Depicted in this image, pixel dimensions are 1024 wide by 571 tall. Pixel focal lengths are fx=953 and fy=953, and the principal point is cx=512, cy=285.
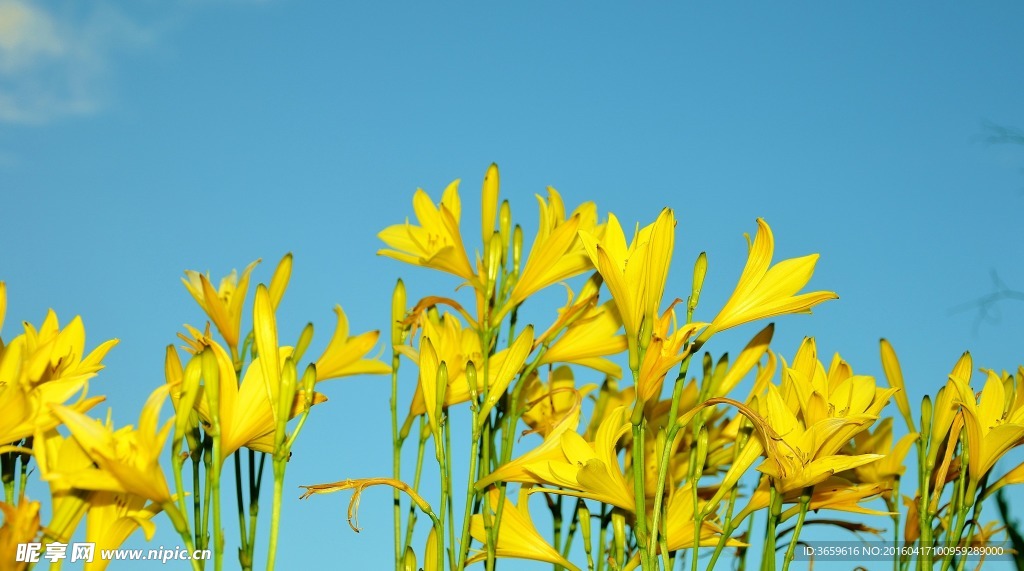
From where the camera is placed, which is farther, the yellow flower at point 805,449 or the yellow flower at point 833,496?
the yellow flower at point 833,496

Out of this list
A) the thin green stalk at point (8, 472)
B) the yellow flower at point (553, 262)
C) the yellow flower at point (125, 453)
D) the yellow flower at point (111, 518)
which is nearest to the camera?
the yellow flower at point (125, 453)

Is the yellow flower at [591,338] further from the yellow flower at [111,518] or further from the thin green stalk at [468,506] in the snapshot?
the yellow flower at [111,518]

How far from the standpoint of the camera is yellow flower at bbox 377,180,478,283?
1457 mm

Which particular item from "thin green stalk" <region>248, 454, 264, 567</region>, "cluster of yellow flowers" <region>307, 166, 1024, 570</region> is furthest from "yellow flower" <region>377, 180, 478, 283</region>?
"thin green stalk" <region>248, 454, 264, 567</region>

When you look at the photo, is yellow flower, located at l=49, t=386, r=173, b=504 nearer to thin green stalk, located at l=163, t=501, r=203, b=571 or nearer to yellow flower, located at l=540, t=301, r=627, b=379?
thin green stalk, located at l=163, t=501, r=203, b=571

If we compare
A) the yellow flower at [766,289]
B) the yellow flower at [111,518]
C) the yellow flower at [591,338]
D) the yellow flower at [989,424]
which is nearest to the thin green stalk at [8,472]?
the yellow flower at [111,518]

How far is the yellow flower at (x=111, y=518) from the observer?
983mm

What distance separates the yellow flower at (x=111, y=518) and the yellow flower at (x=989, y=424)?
97 cm

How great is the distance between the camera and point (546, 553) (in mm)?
1297

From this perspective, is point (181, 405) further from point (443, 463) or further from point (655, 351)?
point (655, 351)

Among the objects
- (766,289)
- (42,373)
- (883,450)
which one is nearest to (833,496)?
(766,289)

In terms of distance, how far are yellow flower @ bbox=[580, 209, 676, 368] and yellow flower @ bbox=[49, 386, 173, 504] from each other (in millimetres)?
489

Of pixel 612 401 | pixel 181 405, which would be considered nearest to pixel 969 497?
pixel 612 401

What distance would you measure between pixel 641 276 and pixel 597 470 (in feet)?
0.74
